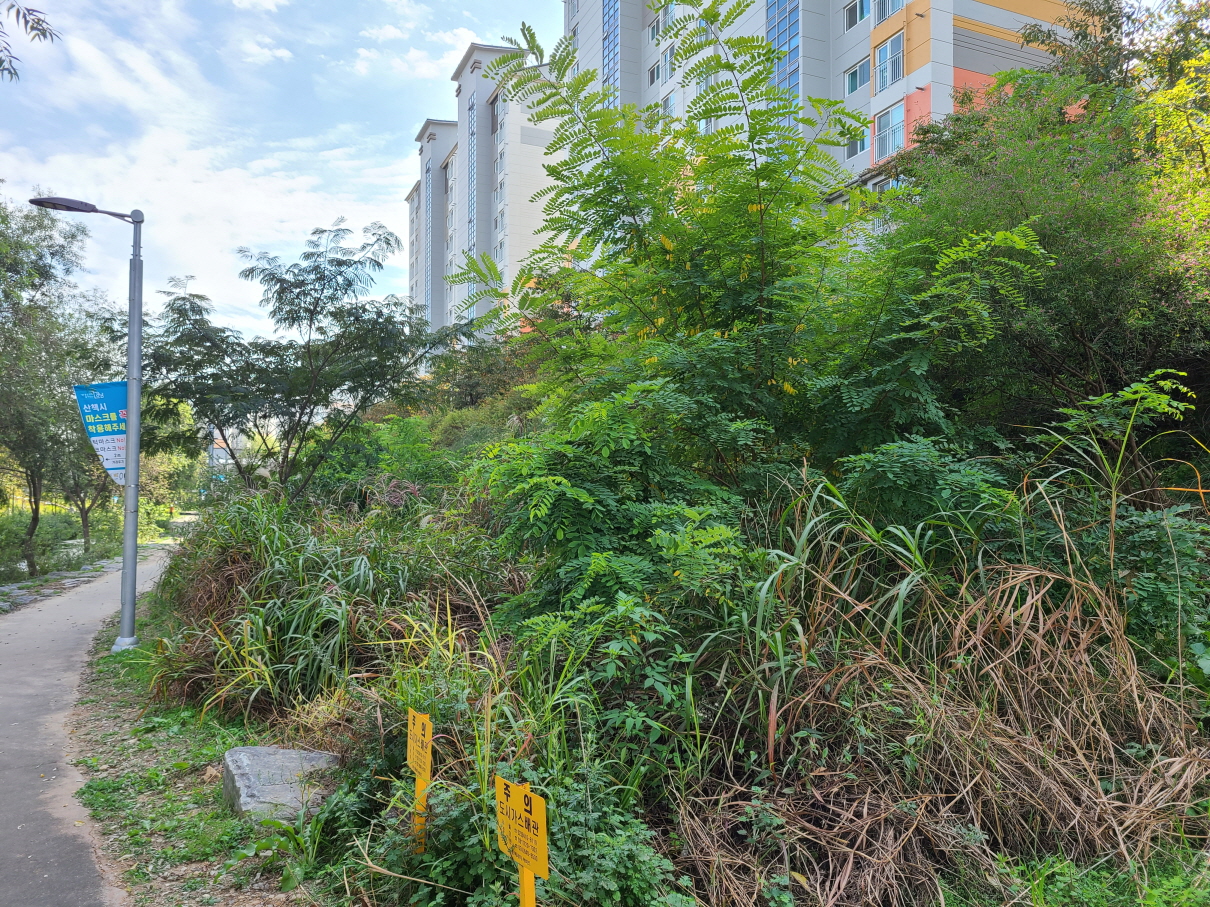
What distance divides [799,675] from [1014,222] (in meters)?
4.07

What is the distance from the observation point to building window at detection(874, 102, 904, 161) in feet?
63.1

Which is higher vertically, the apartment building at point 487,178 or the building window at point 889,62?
the apartment building at point 487,178

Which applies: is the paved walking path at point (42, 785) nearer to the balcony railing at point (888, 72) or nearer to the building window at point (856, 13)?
the balcony railing at point (888, 72)

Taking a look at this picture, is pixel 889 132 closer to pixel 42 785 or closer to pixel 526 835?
pixel 526 835

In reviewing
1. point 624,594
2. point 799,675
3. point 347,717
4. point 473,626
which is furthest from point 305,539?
point 799,675

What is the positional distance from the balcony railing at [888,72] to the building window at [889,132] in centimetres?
68

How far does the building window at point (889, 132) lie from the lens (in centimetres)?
1922

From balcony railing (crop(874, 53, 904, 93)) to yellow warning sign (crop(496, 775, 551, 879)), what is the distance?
832 inches

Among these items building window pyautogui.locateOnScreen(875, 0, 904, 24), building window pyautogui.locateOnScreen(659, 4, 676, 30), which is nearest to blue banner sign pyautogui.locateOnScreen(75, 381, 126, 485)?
building window pyautogui.locateOnScreen(659, 4, 676, 30)

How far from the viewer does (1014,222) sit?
571cm

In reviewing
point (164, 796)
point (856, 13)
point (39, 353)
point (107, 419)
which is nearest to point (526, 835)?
point (164, 796)

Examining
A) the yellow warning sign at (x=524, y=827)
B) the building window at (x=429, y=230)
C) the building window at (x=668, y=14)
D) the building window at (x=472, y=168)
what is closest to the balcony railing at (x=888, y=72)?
the building window at (x=668, y=14)

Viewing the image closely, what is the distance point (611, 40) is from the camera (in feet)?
102

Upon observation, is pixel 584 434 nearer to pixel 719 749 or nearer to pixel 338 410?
pixel 719 749
